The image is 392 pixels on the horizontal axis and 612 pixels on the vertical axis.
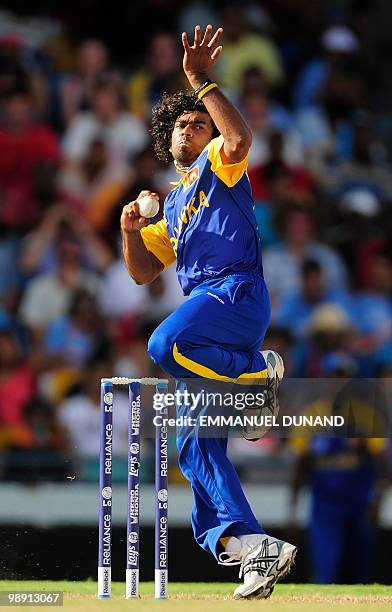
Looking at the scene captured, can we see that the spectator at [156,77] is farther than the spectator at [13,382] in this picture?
Yes

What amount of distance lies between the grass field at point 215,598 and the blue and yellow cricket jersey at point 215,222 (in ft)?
4.18

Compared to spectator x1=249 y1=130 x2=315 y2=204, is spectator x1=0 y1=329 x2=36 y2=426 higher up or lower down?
lower down

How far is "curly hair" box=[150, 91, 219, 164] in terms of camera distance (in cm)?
583

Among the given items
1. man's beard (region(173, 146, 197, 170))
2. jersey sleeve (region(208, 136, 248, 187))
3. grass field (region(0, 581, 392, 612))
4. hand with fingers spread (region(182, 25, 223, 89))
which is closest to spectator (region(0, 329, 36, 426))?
grass field (region(0, 581, 392, 612))

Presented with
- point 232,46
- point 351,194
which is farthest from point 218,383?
point 232,46

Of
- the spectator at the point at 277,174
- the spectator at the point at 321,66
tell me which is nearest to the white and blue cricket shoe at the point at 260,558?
the spectator at the point at 277,174

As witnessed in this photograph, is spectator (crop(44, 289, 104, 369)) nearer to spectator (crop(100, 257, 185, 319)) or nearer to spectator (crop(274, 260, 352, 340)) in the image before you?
spectator (crop(100, 257, 185, 319))

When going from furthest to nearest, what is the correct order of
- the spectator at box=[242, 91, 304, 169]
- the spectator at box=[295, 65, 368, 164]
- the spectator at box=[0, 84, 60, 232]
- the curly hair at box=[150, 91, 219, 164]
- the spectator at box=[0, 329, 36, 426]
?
the spectator at box=[295, 65, 368, 164] < the spectator at box=[242, 91, 304, 169] < the spectator at box=[0, 84, 60, 232] < the spectator at box=[0, 329, 36, 426] < the curly hair at box=[150, 91, 219, 164]

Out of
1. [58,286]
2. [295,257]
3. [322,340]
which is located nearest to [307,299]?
[295,257]

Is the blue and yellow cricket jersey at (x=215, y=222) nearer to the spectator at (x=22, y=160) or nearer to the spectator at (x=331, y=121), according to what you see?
the spectator at (x=22, y=160)

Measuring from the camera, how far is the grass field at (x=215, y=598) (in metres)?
5.13

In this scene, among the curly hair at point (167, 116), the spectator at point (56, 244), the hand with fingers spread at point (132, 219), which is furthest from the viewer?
the spectator at point (56, 244)

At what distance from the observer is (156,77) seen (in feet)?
36.3

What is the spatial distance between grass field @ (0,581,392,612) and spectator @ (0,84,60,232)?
4.44m
